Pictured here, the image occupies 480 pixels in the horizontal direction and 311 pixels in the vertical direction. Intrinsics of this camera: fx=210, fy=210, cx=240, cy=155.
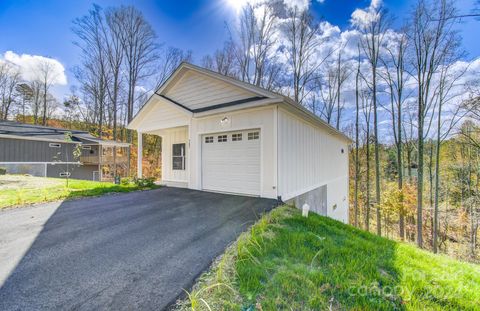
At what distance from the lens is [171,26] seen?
12.8 meters

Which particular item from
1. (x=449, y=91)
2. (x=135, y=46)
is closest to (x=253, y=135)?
(x=449, y=91)

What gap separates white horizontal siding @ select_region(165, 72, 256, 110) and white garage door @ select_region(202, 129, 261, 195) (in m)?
1.31

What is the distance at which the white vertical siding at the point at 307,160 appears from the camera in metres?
6.56

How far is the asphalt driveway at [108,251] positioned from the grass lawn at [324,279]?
376 millimetres

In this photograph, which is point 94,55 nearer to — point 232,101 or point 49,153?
point 49,153

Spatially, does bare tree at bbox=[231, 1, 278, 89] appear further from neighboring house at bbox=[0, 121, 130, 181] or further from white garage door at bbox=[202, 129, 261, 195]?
neighboring house at bbox=[0, 121, 130, 181]

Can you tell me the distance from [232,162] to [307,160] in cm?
315

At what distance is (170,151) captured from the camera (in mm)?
10344

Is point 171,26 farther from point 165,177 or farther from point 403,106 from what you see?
point 403,106

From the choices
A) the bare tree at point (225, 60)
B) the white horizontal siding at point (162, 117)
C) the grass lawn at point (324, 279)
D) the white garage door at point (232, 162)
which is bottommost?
the grass lawn at point (324, 279)

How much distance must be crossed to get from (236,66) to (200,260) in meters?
17.5

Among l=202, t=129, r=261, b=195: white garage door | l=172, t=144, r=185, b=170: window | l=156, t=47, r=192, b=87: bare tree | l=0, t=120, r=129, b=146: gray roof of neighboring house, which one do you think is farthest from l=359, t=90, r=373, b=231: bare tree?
l=0, t=120, r=129, b=146: gray roof of neighboring house

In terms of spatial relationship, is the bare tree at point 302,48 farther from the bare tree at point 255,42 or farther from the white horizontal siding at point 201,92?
the white horizontal siding at point 201,92

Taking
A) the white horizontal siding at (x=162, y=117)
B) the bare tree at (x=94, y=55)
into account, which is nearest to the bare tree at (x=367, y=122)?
the white horizontal siding at (x=162, y=117)
